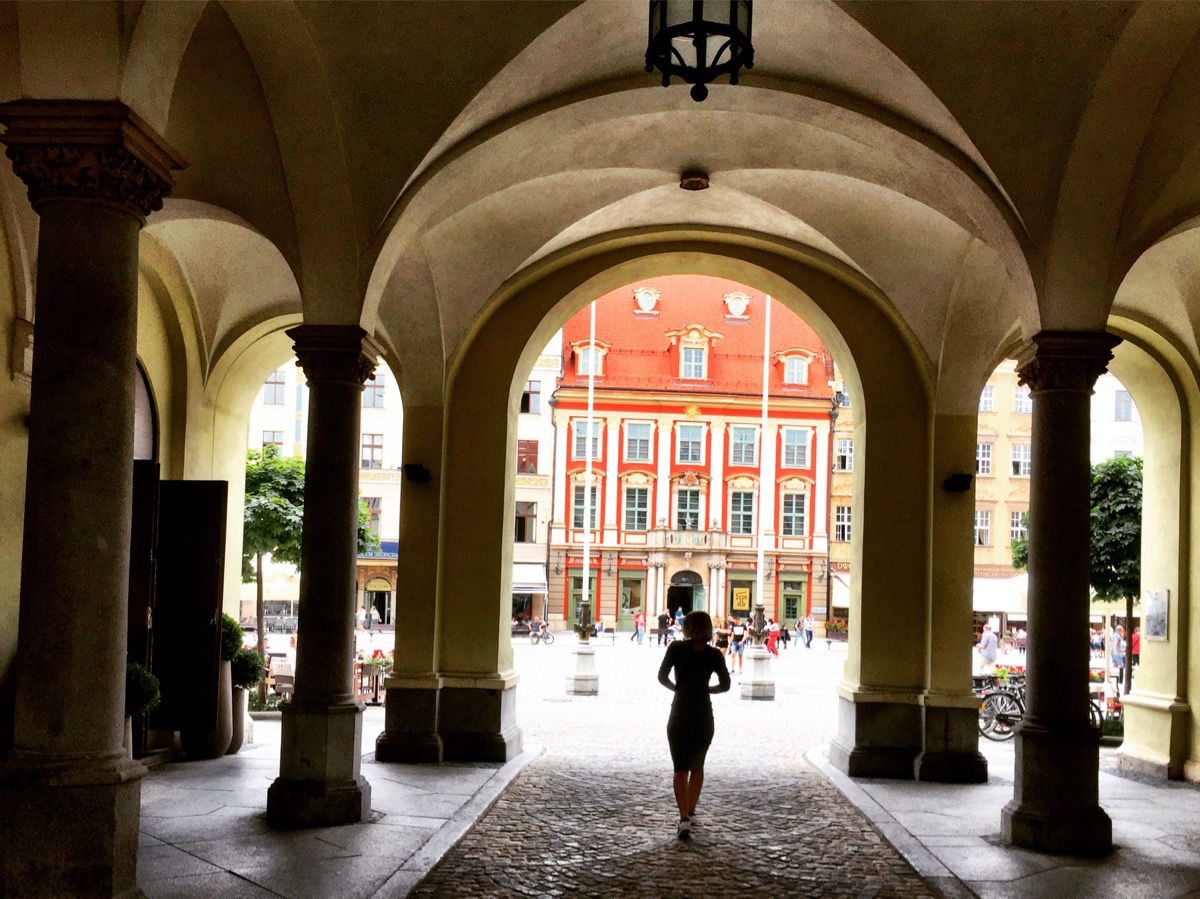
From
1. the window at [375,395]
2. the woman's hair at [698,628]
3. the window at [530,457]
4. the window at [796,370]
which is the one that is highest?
the window at [796,370]

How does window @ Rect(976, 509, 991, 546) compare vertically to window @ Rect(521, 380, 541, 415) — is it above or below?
below

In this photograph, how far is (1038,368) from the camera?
27.9ft

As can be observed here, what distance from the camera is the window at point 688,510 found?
47562 millimetres

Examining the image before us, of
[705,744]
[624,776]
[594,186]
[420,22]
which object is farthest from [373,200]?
[624,776]

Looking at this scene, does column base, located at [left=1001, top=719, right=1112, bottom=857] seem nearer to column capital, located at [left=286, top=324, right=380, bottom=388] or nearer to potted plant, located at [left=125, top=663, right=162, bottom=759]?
column capital, located at [left=286, top=324, right=380, bottom=388]

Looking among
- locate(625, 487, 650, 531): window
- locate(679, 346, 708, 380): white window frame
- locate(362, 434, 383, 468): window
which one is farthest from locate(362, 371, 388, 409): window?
locate(679, 346, 708, 380): white window frame

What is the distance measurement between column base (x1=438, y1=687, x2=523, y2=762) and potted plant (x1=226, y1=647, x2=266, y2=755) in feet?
7.40

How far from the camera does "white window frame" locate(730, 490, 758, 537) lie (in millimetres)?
47781

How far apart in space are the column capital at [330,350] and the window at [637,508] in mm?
38484

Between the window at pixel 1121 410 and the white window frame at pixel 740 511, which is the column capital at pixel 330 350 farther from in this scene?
the window at pixel 1121 410

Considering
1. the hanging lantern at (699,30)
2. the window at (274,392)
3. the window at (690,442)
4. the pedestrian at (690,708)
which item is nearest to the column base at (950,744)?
the pedestrian at (690,708)

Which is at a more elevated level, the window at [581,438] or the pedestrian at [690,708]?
the window at [581,438]

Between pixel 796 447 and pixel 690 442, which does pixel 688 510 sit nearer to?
pixel 690 442

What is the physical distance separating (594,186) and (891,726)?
238 inches
